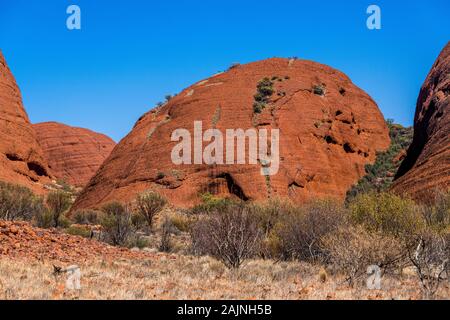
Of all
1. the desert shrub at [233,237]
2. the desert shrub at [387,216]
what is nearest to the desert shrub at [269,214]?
the desert shrub at [387,216]

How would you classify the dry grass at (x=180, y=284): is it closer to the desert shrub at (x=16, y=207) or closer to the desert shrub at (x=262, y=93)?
the desert shrub at (x=16, y=207)

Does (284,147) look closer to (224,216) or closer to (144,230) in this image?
(144,230)

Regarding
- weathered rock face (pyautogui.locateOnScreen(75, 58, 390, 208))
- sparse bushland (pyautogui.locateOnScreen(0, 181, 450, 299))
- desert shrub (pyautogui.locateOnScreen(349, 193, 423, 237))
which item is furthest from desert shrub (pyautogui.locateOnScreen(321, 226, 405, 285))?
weathered rock face (pyautogui.locateOnScreen(75, 58, 390, 208))

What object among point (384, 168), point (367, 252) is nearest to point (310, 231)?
point (367, 252)

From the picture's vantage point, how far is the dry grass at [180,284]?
736 cm

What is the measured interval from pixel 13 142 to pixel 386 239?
152 feet

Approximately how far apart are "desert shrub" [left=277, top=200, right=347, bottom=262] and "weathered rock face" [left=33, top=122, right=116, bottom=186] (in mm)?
70338

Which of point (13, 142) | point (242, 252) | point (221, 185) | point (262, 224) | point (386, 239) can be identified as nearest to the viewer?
point (386, 239)

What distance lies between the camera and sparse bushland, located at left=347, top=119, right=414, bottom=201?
135 feet

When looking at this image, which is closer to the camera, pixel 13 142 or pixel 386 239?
pixel 386 239

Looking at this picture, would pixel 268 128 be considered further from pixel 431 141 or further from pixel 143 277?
pixel 143 277

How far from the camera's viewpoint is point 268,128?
41938mm

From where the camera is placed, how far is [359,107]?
2019 inches
